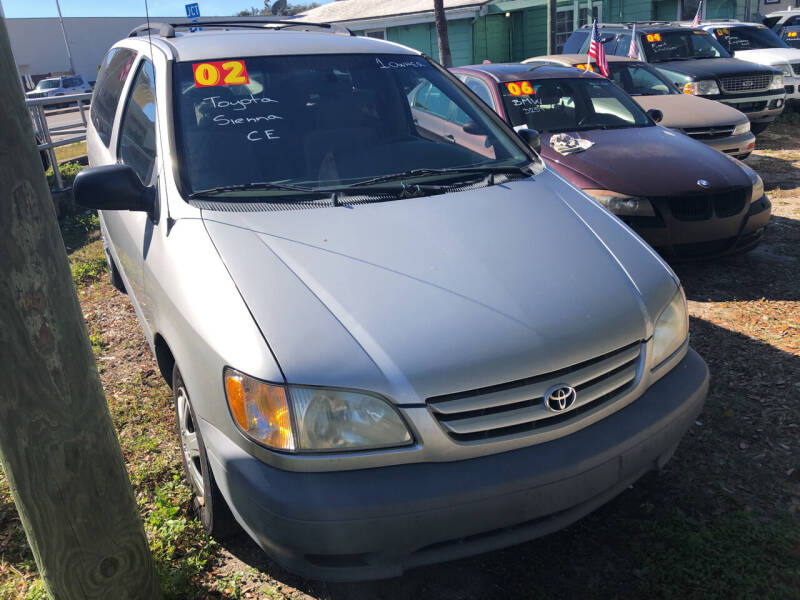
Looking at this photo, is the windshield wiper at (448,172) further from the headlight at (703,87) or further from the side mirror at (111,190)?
the headlight at (703,87)

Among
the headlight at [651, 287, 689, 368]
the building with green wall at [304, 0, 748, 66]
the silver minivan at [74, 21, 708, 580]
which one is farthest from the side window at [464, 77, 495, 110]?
the building with green wall at [304, 0, 748, 66]

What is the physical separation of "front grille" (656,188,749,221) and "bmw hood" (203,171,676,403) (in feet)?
7.67

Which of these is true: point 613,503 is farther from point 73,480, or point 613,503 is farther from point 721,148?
point 721,148

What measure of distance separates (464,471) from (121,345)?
131 inches

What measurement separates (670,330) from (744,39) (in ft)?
44.6

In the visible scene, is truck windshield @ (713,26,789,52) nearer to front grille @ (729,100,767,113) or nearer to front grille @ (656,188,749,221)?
front grille @ (729,100,767,113)

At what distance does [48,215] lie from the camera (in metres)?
1.80

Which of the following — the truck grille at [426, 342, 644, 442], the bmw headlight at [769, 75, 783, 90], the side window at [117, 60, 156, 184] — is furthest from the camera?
the bmw headlight at [769, 75, 783, 90]

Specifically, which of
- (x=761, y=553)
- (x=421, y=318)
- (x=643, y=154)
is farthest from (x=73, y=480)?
(x=643, y=154)

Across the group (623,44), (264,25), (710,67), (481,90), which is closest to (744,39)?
(623,44)

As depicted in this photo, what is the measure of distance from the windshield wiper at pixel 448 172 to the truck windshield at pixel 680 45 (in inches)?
368

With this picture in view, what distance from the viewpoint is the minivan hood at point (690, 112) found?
785cm

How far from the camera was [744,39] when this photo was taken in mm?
13484

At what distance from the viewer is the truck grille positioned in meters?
2.00
